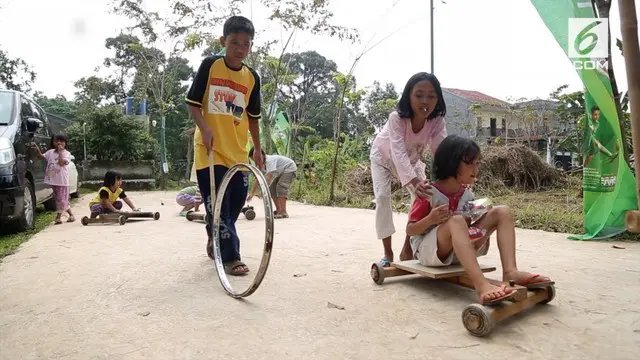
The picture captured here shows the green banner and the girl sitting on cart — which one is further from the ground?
the green banner

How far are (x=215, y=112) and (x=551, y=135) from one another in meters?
11.4

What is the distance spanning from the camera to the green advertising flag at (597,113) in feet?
14.2

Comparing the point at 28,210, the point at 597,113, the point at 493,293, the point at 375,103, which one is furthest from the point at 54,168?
the point at 375,103

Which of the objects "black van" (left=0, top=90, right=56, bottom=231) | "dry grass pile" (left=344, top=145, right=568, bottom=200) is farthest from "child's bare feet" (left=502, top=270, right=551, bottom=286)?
"dry grass pile" (left=344, top=145, right=568, bottom=200)

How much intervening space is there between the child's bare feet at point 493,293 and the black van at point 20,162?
16.5 feet

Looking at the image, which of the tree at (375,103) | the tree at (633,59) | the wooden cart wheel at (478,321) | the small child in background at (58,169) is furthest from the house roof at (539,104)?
the tree at (633,59)

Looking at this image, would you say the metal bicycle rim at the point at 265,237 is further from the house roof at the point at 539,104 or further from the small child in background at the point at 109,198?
the house roof at the point at 539,104

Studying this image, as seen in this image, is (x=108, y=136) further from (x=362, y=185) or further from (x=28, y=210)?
(x=28, y=210)

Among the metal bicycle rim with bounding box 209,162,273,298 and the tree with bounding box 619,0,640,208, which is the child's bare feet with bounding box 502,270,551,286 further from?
the metal bicycle rim with bounding box 209,162,273,298

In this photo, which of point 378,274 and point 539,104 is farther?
point 539,104

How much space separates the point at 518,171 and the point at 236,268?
7.70m

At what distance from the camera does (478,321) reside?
192 cm

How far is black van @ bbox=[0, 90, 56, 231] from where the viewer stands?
194 inches

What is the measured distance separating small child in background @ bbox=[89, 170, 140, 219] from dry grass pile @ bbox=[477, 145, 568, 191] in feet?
22.0
